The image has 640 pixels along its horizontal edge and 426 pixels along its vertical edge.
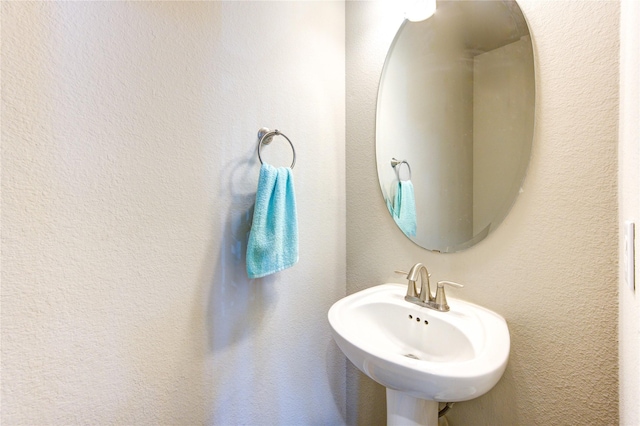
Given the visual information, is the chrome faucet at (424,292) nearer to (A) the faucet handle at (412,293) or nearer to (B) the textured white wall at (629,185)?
(A) the faucet handle at (412,293)

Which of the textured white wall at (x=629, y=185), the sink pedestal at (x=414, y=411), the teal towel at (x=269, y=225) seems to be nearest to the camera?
the textured white wall at (x=629, y=185)

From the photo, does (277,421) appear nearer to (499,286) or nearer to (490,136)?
(499,286)

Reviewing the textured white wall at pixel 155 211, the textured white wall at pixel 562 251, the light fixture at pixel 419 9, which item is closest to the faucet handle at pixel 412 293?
the textured white wall at pixel 562 251

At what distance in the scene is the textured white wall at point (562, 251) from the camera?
0.69m

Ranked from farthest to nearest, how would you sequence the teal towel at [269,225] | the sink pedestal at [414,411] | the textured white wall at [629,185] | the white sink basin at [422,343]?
1. the teal towel at [269,225]
2. the sink pedestal at [414,411]
3. the white sink basin at [422,343]
4. the textured white wall at [629,185]

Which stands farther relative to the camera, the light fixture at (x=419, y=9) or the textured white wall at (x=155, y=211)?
the light fixture at (x=419, y=9)

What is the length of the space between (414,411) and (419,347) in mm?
185

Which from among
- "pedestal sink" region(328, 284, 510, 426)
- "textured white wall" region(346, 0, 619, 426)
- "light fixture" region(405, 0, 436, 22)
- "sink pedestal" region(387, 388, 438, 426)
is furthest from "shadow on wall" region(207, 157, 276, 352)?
"light fixture" region(405, 0, 436, 22)

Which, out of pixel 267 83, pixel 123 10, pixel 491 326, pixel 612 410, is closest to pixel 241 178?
pixel 267 83

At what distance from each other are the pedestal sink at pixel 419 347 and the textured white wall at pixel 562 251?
12 centimetres

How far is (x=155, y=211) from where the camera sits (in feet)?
2.67

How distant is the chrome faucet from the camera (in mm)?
907

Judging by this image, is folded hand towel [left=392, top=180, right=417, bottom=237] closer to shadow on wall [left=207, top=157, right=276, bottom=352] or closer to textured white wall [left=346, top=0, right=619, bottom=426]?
textured white wall [left=346, top=0, right=619, bottom=426]

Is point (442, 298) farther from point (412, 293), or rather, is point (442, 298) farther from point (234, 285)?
point (234, 285)
